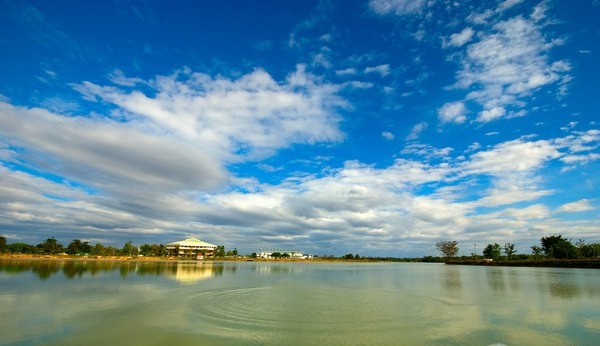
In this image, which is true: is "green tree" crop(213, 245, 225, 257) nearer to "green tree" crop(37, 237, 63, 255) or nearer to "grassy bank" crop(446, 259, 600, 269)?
"green tree" crop(37, 237, 63, 255)

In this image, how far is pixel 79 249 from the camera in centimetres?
12762

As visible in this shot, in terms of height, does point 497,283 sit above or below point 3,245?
below

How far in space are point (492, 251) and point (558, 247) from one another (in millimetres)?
37061

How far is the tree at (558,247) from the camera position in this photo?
314 ft

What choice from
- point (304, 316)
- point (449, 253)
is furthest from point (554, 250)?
point (304, 316)

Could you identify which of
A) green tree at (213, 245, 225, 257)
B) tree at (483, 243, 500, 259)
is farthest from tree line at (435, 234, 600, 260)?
green tree at (213, 245, 225, 257)

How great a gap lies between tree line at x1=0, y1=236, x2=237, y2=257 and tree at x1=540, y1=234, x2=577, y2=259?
468 feet

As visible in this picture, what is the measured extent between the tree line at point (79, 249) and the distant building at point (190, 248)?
6.02 meters

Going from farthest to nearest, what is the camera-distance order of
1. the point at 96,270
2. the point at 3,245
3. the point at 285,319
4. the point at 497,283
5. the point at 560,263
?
the point at 3,245, the point at 560,263, the point at 96,270, the point at 497,283, the point at 285,319

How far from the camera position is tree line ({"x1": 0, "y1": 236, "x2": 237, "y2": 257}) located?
113625 mm

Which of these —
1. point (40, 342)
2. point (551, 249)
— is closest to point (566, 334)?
point (40, 342)

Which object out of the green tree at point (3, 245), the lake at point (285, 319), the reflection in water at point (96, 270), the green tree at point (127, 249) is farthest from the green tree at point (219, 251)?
the lake at point (285, 319)

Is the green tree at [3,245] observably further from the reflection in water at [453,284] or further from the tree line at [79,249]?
the reflection in water at [453,284]

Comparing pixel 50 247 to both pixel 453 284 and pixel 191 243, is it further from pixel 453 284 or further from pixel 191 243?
pixel 453 284
